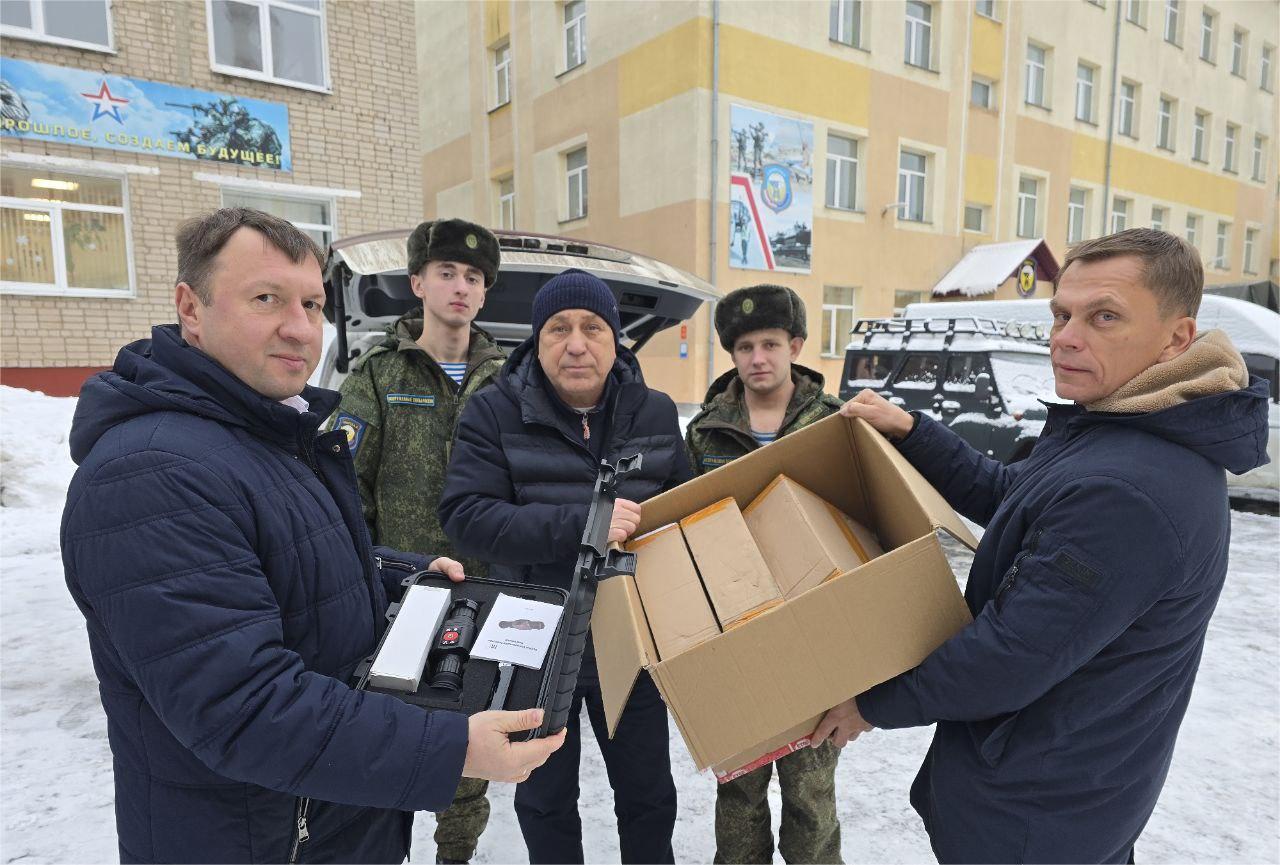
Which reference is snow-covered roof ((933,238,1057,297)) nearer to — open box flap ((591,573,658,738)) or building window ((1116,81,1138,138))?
building window ((1116,81,1138,138))

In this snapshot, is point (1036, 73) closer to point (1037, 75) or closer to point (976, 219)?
point (1037, 75)

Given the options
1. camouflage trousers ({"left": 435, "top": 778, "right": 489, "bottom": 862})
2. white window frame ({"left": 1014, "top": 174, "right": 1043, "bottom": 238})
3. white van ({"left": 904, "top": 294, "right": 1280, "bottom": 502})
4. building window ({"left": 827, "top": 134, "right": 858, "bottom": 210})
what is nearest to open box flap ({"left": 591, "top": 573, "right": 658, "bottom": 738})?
camouflage trousers ({"left": 435, "top": 778, "right": 489, "bottom": 862})

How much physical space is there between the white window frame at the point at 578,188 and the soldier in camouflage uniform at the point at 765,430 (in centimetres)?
1334

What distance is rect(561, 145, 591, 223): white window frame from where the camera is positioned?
15081mm

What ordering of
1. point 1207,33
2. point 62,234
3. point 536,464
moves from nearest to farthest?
point 536,464
point 62,234
point 1207,33

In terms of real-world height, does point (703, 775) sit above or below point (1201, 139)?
below

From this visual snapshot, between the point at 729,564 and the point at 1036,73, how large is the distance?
67.0ft

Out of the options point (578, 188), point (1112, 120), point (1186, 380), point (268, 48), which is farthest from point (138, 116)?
point (1112, 120)

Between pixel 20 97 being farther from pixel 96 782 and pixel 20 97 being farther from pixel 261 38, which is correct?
pixel 96 782

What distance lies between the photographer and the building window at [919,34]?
14789mm

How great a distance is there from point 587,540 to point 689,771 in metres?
2.08

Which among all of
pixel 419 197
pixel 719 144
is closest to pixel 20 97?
pixel 419 197

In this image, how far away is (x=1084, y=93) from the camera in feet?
59.5

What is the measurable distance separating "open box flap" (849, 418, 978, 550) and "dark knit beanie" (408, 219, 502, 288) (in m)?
1.60
